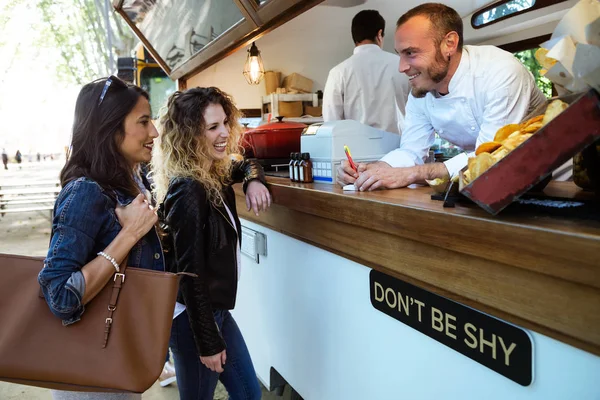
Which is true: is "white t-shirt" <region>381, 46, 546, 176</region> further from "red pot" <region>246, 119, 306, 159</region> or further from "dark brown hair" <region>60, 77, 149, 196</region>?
"dark brown hair" <region>60, 77, 149, 196</region>

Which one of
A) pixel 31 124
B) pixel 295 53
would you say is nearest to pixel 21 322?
pixel 295 53

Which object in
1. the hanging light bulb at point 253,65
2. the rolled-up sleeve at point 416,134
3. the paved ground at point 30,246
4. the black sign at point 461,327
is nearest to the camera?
the black sign at point 461,327

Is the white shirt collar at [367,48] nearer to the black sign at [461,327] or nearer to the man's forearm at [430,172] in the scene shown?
the man's forearm at [430,172]

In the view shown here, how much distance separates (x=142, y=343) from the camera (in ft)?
4.45

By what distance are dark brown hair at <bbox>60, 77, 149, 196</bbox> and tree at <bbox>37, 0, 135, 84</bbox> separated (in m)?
13.0

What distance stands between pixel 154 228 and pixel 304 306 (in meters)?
0.82

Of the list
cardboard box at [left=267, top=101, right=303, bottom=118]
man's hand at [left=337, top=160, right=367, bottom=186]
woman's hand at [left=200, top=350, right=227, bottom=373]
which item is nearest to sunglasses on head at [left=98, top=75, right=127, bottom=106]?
man's hand at [left=337, top=160, right=367, bottom=186]

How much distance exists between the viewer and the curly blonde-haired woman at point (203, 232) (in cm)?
165

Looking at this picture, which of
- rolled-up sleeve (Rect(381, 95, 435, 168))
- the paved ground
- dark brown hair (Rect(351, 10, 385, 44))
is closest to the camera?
rolled-up sleeve (Rect(381, 95, 435, 168))

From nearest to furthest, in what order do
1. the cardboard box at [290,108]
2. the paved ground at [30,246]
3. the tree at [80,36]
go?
the paved ground at [30,246]
the cardboard box at [290,108]
the tree at [80,36]

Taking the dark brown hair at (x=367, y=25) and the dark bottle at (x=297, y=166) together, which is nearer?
the dark bottle at (x=297, y=166)

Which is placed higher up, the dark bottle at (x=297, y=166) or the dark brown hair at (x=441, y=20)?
the dark brown hair at (x=441, y=20)

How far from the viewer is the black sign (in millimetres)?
1070

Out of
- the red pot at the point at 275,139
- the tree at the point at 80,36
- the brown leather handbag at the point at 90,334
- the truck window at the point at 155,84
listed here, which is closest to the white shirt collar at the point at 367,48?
the red pot at the point at 275,139
